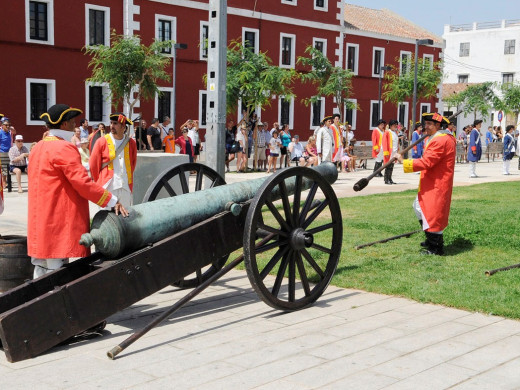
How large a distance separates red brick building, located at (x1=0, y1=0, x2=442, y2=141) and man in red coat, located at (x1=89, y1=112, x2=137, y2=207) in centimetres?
2063

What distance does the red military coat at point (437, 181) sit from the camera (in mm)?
8508

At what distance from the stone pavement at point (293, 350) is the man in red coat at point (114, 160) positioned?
199cm

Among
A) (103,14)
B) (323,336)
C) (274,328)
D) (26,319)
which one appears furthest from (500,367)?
(103,14)

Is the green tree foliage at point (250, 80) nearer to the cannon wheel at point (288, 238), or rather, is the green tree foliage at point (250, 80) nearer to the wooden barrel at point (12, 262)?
the cannon wheel at point (288, 238)

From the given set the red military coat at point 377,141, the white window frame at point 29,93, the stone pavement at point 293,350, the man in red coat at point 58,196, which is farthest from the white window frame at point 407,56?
the man in red coat at point 58,196

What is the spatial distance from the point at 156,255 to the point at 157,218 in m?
0.30

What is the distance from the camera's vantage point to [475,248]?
9.34 metres

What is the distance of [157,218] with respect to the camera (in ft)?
18.6

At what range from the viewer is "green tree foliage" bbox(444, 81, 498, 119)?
2475 inches

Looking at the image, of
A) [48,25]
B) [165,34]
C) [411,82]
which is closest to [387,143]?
[48,25]

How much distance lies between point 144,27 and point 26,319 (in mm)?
28451

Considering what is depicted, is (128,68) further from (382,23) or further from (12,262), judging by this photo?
(382,23)

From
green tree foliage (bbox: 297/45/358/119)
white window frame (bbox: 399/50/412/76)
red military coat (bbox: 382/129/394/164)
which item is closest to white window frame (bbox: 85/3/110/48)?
green tree foliage (bbox: 297/45/358/119)

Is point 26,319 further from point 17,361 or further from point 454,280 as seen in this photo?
point 454,280
